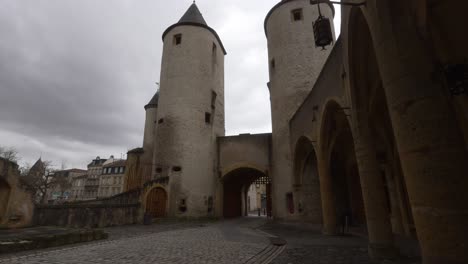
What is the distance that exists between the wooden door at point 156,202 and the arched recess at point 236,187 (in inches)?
171

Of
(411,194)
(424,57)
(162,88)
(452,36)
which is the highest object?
(162,88)

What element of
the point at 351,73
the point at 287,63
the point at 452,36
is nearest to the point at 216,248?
the point at 351,73

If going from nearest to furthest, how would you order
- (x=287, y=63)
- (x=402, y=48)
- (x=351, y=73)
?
(x=402, y=48), (x=351, y=73), (x=287, y=63)

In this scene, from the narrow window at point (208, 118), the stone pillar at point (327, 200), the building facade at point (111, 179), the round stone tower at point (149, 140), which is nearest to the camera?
the stone pillar at point (327, 200)

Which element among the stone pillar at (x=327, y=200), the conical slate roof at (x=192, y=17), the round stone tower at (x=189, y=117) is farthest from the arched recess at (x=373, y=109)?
the conical slate roof at (x=192, y=17)

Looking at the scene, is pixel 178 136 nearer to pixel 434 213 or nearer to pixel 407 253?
pixel 407 253

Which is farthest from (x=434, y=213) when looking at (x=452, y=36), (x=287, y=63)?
(x=287, y=63)

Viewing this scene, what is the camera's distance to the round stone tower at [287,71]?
14.5 metres

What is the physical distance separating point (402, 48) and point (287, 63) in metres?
13.8

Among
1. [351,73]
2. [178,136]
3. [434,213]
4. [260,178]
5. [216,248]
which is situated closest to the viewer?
[434,213]

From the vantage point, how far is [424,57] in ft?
8.33

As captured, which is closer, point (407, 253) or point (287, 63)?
point (407, 253)

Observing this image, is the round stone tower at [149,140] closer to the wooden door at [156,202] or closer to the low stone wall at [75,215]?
the wooden door at [156,202]

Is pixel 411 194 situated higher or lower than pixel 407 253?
higher
